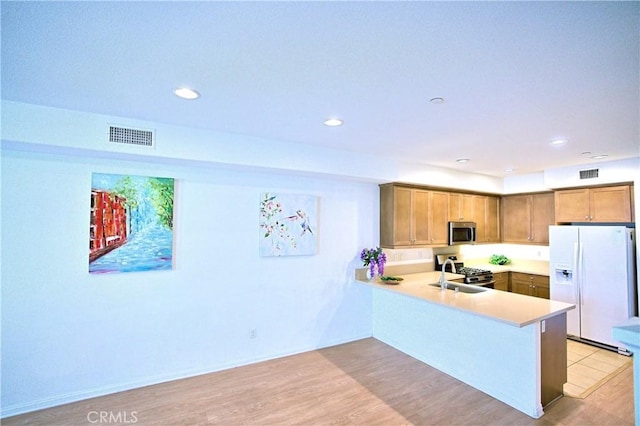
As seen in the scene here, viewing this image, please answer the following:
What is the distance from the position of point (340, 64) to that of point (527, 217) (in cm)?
515

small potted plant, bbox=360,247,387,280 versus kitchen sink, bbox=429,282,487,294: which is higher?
small potted plant, bbox=360,247,387,280

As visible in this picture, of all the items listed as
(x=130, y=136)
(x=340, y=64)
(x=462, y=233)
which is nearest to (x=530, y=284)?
(x=462, y=233)

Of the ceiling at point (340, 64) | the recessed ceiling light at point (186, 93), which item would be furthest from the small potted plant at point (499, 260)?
the recessed ceiling light at point (186, 93)

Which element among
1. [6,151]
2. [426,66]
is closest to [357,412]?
[426,66]

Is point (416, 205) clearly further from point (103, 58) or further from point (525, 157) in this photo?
point (103, 58)

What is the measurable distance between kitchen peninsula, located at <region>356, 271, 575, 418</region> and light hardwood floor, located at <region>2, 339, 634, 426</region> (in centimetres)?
14

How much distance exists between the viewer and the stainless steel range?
473 cm

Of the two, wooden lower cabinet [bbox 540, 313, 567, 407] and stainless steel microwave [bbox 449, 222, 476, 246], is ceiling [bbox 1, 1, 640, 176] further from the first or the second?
stainless steel microwave [bbox 449, 222, 476, 246]

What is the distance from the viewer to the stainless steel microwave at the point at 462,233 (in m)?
4.85

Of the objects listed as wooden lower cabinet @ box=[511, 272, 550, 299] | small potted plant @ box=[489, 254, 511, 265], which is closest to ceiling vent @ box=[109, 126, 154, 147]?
wooden lower cabinet @ box=[511, 272, 550, 299]

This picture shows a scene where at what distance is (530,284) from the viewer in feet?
16.8

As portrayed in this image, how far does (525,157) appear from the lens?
3.95 meters

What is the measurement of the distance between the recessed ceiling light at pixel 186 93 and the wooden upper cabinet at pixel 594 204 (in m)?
5.26

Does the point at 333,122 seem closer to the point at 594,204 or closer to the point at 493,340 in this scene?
the point at 493,340
